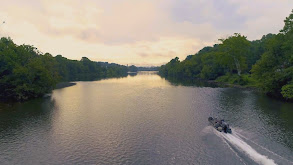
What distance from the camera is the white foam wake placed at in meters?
25.5

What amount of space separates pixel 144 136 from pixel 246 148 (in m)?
16.1

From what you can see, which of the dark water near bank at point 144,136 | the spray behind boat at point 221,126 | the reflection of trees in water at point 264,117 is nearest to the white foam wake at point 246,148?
the dark water near bank at point 144,136

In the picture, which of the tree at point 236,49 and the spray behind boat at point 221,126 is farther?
the tree at point 236,49

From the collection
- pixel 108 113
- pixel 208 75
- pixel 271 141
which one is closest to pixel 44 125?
pixel 108 113

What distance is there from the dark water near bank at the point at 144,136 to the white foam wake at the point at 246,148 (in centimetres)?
3

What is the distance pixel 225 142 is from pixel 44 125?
3499cm

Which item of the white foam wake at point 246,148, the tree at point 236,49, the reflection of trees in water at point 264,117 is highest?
the tree at point 236,49

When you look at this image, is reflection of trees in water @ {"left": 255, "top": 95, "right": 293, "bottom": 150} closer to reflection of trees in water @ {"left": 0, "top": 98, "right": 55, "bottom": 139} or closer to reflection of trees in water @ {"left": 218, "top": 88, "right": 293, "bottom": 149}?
reflection of trees in water @ {"left": 218, "top": 88, "right": 293, "bottom": 149}

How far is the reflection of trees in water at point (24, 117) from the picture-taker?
125 feet

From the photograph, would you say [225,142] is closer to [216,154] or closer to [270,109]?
[216,154]

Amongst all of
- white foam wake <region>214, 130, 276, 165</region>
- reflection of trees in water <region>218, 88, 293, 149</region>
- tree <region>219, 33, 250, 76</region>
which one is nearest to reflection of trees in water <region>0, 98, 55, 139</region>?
white foam wake <region>214, 130, 276, 165</region>

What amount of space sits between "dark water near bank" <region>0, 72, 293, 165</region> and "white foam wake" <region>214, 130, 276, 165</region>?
0.03 meters

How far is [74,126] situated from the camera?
1567 inches

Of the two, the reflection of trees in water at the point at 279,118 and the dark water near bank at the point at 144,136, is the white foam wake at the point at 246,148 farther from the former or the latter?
Result: the reflection of trees in water at the point at 279,118
